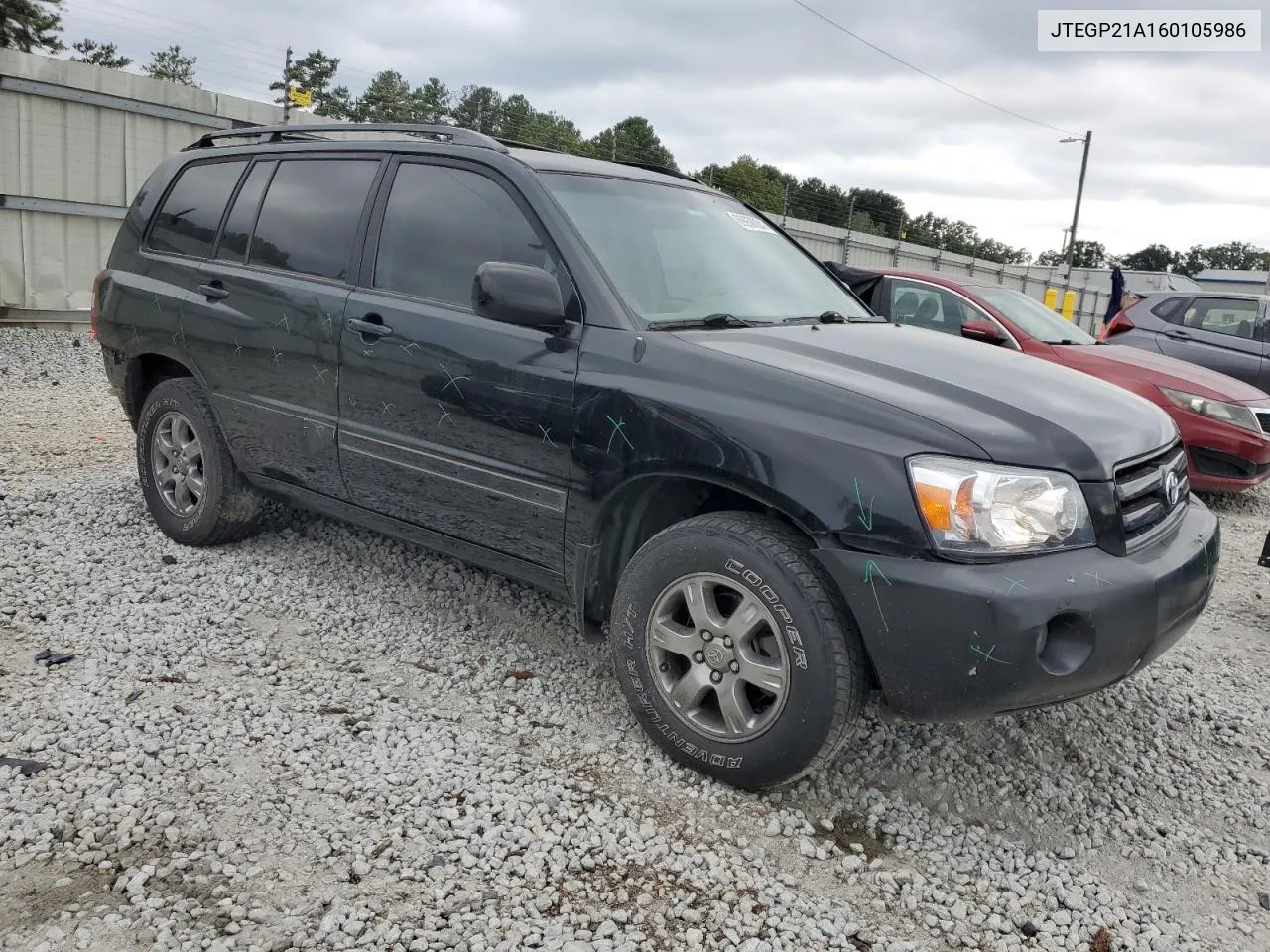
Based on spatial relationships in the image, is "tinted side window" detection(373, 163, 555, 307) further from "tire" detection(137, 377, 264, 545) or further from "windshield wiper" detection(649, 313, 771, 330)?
"tire" detection(137, 377, 264, 545)

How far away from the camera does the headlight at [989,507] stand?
2.46m

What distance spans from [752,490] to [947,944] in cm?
122

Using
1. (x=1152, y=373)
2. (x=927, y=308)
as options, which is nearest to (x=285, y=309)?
(x=927, y=308)

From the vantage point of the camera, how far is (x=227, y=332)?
13.6 ft

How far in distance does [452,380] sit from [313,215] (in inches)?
47.8

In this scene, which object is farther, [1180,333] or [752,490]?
[1180,333]

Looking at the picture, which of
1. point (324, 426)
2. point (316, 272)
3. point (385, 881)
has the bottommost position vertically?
point (385, 881)

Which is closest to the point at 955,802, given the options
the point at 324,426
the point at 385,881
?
the point at 385,881

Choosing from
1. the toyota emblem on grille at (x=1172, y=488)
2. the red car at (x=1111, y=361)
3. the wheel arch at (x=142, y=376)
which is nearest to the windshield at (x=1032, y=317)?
the red car at (x=1111, y=361)

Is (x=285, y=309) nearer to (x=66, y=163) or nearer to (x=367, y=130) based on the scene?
(x=367, y=130)

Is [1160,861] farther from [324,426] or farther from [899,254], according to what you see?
[899,254]

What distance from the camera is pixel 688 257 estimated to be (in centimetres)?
355

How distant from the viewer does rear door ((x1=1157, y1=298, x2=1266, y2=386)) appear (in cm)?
877

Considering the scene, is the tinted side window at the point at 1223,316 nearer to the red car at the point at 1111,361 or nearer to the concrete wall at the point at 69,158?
the red car at the point at 1111,361
